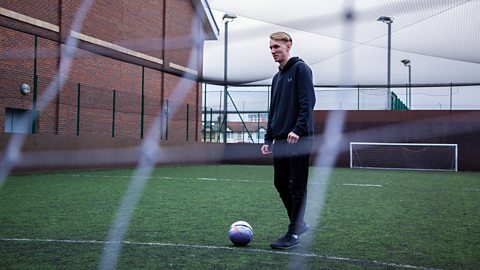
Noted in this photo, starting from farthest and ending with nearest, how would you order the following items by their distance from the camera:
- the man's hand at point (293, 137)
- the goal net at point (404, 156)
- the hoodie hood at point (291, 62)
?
the goal net at point (404, 156) → the hoodie hood at point (291, 62) → the man's hand at point (293, 137)

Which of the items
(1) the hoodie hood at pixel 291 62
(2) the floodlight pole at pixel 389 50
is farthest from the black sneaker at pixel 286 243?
(2) the floodlight pole at pixel 389 50

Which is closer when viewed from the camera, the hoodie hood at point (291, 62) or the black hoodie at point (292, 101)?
the black hoodie at point (292, 101)

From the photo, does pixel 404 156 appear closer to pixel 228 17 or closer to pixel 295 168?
pixel 228 17

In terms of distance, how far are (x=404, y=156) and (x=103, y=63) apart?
1186cm

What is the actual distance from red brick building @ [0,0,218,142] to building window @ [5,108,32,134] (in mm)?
28

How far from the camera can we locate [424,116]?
20688 mm

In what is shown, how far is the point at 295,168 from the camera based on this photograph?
14.1 ft

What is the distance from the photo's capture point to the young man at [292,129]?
4.22m

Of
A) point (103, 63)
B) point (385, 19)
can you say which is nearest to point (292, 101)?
point (385, 19)

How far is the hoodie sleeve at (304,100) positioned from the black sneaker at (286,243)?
83 cm

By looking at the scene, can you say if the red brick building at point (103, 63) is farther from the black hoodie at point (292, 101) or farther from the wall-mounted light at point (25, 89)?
the black hoodie at point (292, 101)

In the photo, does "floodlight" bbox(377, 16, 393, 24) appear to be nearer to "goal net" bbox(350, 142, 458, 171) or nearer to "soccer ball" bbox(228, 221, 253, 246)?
"goal net" bbox(350, 142, 458, 171)

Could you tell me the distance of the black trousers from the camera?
429cm

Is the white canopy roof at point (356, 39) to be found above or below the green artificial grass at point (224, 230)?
above
